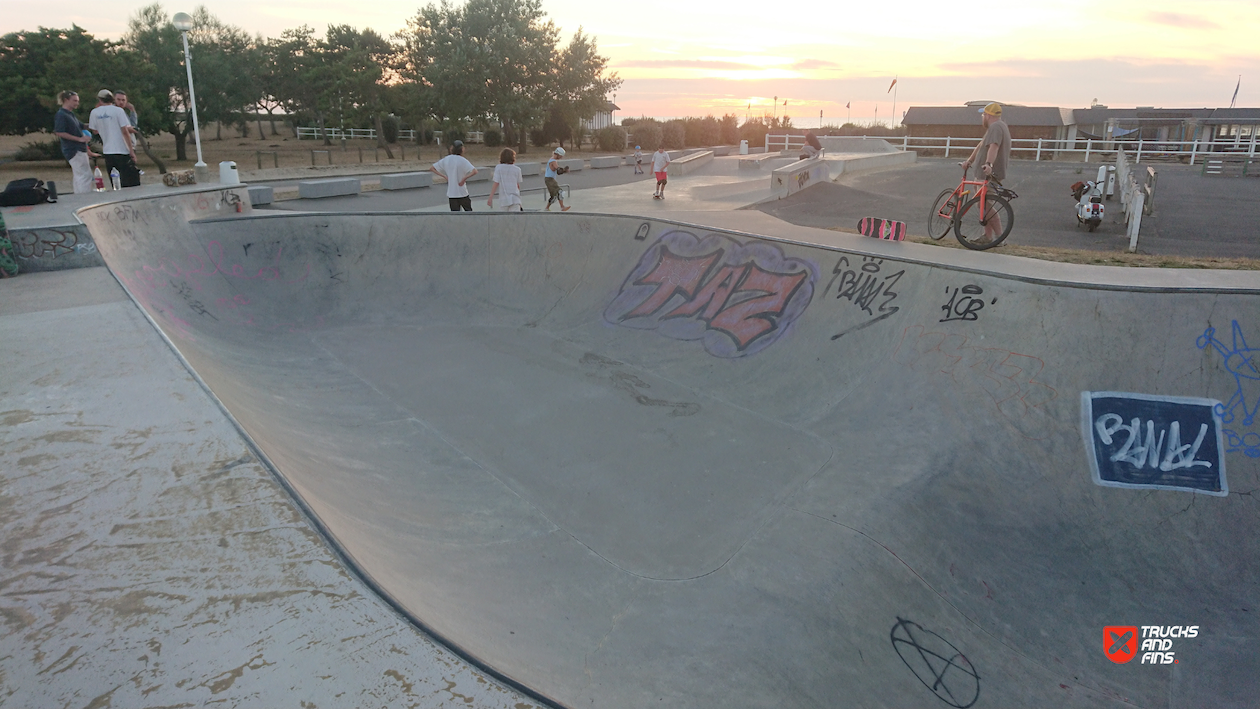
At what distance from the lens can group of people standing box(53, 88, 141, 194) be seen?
1115 cm

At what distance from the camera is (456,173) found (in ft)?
37.5

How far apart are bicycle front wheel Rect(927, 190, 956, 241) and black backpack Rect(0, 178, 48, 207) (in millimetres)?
13699

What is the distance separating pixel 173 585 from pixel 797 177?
58.3 feet

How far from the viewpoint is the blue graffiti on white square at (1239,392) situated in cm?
458

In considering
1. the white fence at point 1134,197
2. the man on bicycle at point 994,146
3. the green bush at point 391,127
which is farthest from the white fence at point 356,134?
the man on bicycle at point 994,146

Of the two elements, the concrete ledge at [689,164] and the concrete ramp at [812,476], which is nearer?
the concrete ramp at [812,476]

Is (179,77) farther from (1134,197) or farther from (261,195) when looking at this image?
(1134,197)

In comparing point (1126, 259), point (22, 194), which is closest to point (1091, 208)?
point (1126, 259)

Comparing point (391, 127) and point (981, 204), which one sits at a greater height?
point (391, 127)

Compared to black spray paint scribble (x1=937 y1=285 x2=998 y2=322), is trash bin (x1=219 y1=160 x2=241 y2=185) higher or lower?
higher

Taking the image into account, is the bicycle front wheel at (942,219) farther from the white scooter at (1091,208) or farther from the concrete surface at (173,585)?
the concrete surface at (173,585)

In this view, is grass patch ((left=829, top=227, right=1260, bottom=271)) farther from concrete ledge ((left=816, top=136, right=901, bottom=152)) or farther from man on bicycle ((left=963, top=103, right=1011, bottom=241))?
concrete ledge ((left=816, top=136, right=901, bottom=152))

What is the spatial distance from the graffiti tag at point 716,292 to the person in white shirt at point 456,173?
12.9ft

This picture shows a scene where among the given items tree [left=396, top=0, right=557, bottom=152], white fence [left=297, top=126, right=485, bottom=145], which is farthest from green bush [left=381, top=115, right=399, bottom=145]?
tree [left=396, top=0, right=557, bottom=152]
